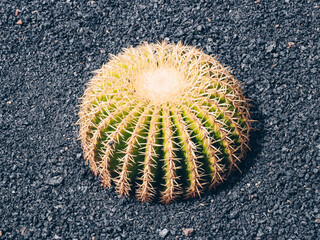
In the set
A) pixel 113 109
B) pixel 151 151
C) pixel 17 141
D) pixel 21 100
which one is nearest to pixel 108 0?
pixel 21 100

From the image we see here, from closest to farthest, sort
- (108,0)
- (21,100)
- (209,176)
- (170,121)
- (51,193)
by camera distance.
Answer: (170,121) < (209,176) < (51,193) < (21,100) < (108,0)

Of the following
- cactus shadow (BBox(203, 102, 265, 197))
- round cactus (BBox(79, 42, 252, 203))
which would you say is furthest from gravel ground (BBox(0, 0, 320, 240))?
round cactus (BBox(79, 42, 252, 203))

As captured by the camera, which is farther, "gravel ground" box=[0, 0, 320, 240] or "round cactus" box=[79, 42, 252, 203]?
"gravel ground" box=[0, 0, 320, 240]

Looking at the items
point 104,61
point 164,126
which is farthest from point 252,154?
point 104,61

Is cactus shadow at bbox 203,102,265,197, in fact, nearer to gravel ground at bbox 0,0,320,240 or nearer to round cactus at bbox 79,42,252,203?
gravel ground at bbox 0,0,320,240

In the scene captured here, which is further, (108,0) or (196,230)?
(108,0)

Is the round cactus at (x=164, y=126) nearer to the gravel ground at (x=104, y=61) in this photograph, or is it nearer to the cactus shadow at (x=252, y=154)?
the cactus shadow at (x=252, y=154)

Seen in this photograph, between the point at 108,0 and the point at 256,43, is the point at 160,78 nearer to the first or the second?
the point at 256,43
